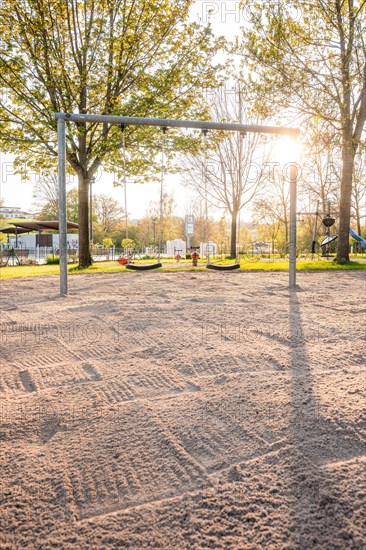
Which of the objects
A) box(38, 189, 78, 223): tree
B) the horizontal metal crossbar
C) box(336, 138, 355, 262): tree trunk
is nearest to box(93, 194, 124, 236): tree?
box(38, 189, 78, 223): tree

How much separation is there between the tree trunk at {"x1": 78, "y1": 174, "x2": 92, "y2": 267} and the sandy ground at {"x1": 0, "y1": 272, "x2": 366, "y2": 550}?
9476 mm

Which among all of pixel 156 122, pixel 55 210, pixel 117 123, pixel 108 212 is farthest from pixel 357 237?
pixel 55 210

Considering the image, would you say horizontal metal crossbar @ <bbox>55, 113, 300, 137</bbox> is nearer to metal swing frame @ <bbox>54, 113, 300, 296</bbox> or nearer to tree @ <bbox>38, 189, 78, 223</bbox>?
metal swing frame @ <bbox>54, 113, 300, 296</bbox>

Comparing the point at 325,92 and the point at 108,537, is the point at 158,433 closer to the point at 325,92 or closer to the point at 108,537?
the point at 108,537

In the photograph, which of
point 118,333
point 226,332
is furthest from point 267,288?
point 118,333

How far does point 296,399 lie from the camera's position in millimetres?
2135

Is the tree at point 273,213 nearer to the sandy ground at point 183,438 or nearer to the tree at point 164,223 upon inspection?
the tree at point 164,223

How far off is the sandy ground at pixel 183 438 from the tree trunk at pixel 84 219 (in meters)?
9.48

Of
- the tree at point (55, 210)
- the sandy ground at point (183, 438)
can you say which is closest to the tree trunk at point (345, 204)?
the sandy ground at point (183, 438)

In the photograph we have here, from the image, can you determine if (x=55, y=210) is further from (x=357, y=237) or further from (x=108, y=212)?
(x=357, y=237)

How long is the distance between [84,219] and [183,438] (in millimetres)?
11983

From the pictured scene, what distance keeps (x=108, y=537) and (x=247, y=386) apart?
1.33 metres

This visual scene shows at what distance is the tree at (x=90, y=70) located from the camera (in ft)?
37.8

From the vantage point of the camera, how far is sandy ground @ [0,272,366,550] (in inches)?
48.0
